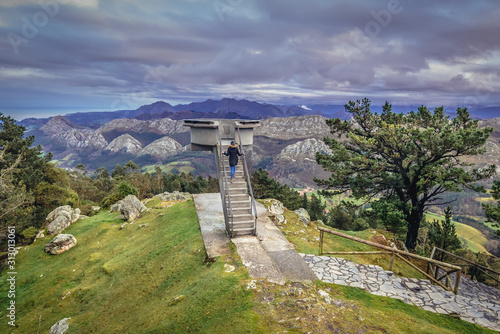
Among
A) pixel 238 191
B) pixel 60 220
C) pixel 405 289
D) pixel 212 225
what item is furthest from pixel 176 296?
pixel 60 220

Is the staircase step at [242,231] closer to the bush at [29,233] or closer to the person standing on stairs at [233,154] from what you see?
the person standing on stairs at [233,154]

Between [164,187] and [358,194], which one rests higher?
[358,194]

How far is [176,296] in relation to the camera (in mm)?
8078

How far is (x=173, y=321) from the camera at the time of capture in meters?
6.88

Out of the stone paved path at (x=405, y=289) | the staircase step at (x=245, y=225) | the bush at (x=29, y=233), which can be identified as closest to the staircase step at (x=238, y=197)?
the staircase step at (x=245, y=225)

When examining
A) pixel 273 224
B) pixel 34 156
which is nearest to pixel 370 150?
pixel 273 224

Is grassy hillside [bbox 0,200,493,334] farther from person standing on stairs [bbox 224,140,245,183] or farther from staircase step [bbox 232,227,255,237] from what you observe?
person standing on stairs [bbox 224,140,245,183]

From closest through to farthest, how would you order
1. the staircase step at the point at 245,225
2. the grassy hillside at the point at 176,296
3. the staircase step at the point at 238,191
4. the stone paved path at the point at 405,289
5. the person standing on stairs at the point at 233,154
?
1. the grassy hillside at the point at 176,296
2. the stone paved path at the point at 405,289
3. the staircase step at the point at 245,225
4. the staircase step at the point at 238,191
5. the person standing on stairs at the point at 233,154

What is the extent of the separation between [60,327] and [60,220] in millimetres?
11163

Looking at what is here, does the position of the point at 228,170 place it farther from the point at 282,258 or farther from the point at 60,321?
the point at 60,321

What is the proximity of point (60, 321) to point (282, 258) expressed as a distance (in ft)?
27.2

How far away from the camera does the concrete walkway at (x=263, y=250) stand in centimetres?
869

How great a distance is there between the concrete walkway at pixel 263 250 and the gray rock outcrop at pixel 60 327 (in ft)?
17.0

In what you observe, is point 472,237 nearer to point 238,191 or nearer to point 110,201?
point 238,191
